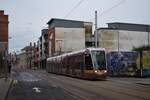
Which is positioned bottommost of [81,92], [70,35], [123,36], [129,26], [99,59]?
[81,92]

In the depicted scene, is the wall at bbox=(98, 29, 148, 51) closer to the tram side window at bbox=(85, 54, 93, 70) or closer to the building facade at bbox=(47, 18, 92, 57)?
the building facade at bbox=(47, 18, 92, 57)

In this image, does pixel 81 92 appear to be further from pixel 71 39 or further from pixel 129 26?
pixel 129 26

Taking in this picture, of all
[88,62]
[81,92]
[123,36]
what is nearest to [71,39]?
[123,36]

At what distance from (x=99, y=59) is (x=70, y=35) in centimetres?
7502

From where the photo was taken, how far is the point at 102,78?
4081 centimetres

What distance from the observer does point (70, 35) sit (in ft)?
376

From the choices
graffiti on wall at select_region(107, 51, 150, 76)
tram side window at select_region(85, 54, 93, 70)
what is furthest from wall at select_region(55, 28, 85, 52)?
tram side window at select_region(85, 54, 93, 70)

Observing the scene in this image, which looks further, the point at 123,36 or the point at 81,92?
the point at 123,36

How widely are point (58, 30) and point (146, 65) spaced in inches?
2619

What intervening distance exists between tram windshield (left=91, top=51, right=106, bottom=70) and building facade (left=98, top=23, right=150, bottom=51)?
213ft

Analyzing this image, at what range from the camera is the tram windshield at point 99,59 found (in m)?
39.8

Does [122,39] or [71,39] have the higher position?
[71,39]

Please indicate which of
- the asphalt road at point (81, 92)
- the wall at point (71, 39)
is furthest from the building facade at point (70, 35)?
the asphalt road at point (81, 92)

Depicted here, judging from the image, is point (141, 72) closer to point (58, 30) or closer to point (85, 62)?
point (85, 62)
